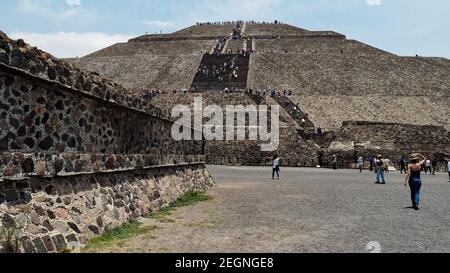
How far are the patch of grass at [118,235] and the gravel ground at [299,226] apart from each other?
18cm

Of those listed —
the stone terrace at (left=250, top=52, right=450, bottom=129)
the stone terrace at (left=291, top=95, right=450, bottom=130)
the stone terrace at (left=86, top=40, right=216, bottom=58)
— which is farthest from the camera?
the stone terrace at (left=86, top=40, right=216, bottom=58)

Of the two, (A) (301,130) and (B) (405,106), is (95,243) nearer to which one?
(A) (301,130)

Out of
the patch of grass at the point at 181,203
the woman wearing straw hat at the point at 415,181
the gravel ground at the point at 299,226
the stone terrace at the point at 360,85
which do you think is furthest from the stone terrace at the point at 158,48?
the woman wearing straw hat at the point at 415,181

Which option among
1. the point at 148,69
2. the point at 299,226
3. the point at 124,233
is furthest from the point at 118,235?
the point at 148,69

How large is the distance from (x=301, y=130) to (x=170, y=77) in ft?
79.9

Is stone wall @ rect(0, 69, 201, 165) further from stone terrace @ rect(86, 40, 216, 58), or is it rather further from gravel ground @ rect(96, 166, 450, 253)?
stone terrace @ rect(86, 40, 216, 58)

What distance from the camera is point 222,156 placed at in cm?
3591

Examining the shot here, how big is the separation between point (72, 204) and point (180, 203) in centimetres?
501

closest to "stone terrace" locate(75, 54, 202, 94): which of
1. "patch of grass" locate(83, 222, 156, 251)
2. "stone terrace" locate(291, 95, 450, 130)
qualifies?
"stone terrace" locate(291, 95, 450, 130)

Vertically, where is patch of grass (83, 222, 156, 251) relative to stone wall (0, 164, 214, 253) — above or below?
below

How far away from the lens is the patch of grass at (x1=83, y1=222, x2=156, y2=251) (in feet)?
21.1

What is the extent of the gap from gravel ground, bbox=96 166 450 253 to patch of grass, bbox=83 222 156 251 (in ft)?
0.60

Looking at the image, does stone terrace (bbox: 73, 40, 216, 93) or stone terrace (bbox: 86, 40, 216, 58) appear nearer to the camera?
stone terrace (bbox: 73, 40, 216, 93)

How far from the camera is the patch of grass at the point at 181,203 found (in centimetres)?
918
